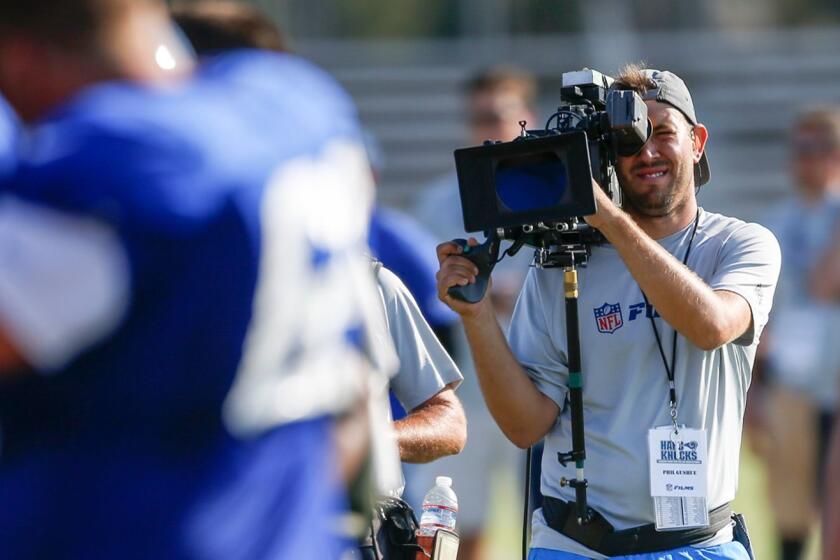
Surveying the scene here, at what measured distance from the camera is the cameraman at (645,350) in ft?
11.9

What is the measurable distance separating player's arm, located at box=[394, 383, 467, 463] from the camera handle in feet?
0.99

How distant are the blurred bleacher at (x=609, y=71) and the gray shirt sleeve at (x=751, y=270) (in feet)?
42.5

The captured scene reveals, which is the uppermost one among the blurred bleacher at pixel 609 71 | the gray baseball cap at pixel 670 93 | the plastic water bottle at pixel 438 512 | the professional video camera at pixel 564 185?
the blurred bleacher at pixel 609 71

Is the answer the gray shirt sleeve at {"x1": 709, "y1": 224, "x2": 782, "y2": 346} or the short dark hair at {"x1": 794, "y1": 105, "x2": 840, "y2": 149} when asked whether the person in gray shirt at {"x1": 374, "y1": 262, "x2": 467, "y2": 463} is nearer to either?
the gray shirt sleeve at {"x1": 709, "y1": 224, "x2": 782, "y2": 346}

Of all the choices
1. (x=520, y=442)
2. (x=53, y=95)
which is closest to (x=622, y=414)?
(x=520, y=442)

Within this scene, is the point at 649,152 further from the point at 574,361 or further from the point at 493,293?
the point at 493,293

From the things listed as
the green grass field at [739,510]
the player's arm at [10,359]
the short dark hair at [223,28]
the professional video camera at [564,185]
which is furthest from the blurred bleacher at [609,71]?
the player's arm at [10,359]

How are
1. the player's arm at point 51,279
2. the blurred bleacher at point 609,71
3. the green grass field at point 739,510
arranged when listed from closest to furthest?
the player's arm at point 51,279 < the green grass field at point 739,510 < the blurred bleacher at point 609,71

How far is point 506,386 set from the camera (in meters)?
3.77

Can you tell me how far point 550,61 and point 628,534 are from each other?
1439cm

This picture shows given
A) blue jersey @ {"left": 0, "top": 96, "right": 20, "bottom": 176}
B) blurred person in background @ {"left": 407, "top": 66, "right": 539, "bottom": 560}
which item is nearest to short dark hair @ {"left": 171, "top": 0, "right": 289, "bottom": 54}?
blue jersey @ {"left": 0, "top": 96, "right": 20, "bottom": 176}

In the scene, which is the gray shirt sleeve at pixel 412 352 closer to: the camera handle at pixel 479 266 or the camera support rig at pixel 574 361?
the camera handle at pixel 479 266

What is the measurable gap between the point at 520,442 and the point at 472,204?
25.7 inches

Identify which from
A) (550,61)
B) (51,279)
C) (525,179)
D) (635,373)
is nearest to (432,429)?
(635,373)
